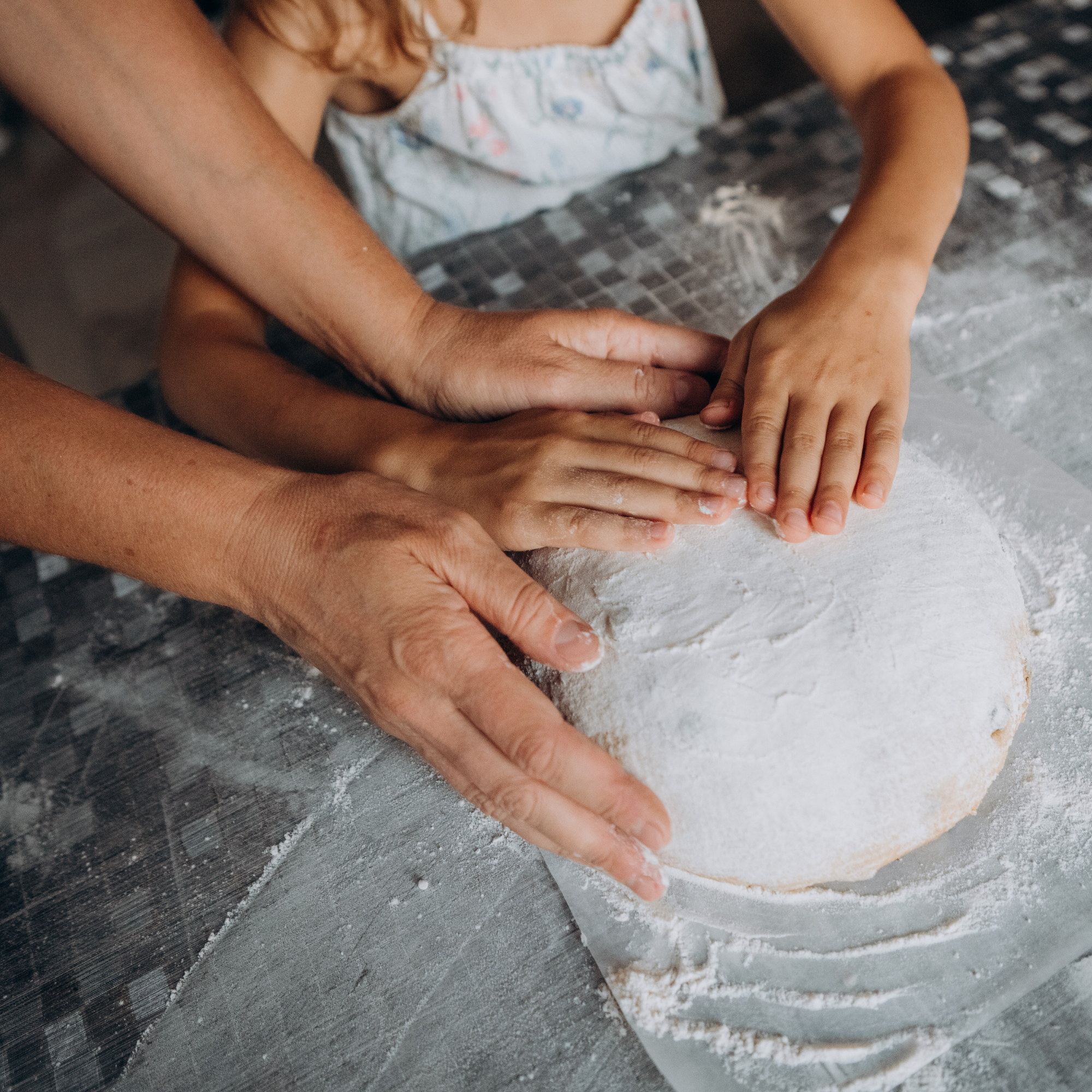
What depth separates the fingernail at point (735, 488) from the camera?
0.67 m

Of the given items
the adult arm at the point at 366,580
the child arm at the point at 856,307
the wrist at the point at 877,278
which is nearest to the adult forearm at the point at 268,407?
the adult arm at the point at 366,580

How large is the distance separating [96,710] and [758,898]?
2.45ft

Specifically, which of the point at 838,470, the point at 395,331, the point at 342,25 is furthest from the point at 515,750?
the point at 342,25

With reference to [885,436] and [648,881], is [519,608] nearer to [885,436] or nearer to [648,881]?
[648,881]

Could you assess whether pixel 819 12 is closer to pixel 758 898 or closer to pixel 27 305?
pixel 758 898

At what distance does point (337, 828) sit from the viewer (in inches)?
30.2

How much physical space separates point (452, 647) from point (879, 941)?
430 millimetres

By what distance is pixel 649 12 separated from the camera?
121 centimetres

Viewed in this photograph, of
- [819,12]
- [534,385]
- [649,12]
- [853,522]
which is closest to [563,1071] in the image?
[853,522]

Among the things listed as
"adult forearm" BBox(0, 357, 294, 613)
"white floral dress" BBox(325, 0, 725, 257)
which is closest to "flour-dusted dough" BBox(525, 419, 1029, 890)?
"adult forearm" BBox(0, 357, 294, 613)

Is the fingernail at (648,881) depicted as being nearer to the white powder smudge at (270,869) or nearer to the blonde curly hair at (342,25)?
the white powder smudge at (270,869)

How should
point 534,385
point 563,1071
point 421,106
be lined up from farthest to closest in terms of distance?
point 421,106, point 534,385, point 563,1071

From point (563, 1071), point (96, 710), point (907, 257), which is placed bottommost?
point (563, 1071)

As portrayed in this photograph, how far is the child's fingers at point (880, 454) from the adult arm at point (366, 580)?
28 cm
